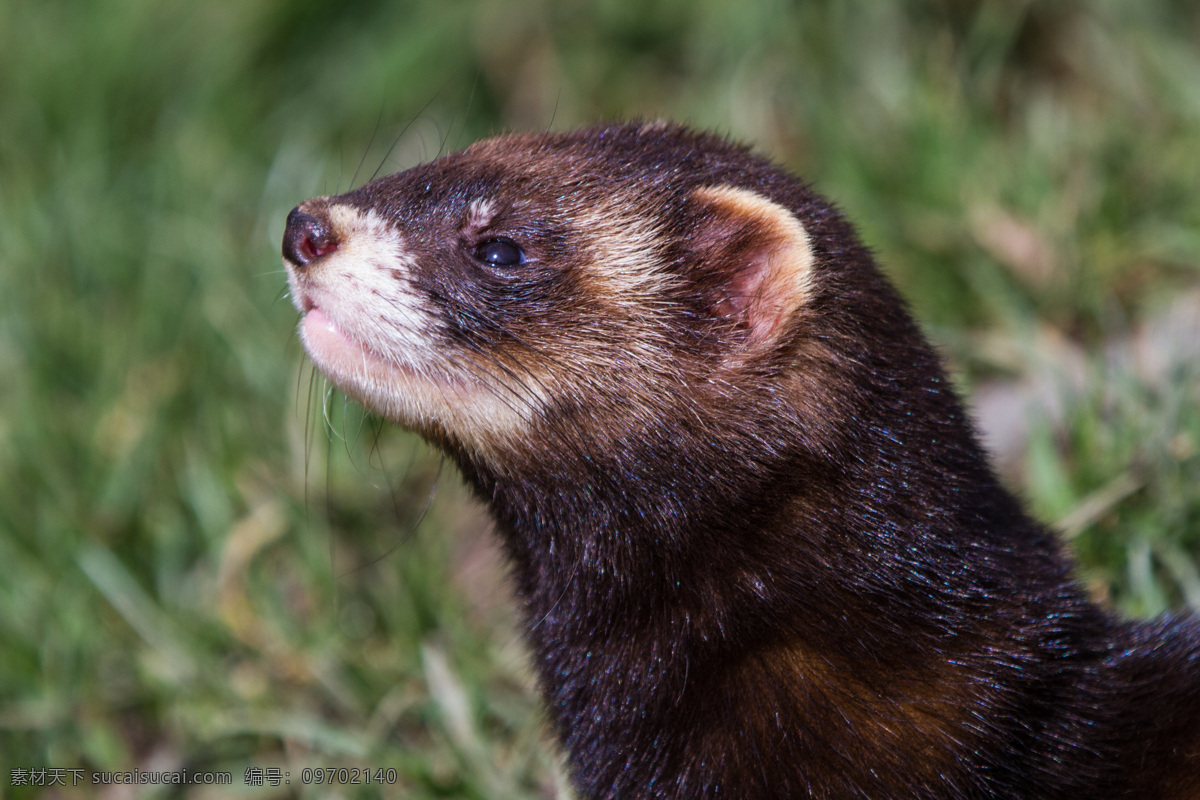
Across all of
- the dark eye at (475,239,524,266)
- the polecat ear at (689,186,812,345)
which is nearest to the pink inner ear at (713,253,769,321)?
the polecat ear at (689,186,812,345)

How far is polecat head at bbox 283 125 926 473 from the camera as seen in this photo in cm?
271

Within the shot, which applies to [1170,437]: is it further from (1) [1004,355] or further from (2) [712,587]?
(2) [712,587]

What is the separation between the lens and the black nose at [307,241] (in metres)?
2.83

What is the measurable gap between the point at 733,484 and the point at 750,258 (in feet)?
1.52

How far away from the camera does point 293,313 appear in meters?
5.38

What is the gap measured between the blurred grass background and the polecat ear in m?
1.11

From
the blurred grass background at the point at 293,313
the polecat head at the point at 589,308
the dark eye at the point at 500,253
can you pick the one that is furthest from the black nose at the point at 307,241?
the blurred grass background at the point at 293,313

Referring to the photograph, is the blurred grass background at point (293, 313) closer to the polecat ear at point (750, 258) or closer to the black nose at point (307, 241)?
the black nose at point (307, 241)

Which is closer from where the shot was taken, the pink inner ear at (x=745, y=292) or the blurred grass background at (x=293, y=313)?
the pink inner ear at (x=745, y=292)

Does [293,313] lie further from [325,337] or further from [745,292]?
[745,292]

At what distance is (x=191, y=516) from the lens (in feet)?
15.9

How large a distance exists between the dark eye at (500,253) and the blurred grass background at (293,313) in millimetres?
757

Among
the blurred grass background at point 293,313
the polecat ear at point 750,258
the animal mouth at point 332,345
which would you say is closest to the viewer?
the polecat ear at point 750,258

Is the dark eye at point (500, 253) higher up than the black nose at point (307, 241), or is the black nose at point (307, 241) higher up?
the black nose at point (307, 241)
